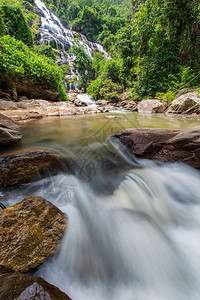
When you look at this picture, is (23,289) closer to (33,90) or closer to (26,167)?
(26,167)

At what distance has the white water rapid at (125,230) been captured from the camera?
935mm

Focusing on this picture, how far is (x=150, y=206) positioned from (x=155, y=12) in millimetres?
11818

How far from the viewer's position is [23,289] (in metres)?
0.58

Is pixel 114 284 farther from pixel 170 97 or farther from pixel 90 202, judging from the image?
pixel 170 97

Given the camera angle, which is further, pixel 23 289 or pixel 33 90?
pixel 33 90

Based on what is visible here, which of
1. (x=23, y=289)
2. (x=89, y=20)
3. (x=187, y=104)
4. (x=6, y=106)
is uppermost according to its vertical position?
(x=89, y=20)

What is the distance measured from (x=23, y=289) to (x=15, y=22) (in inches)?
852

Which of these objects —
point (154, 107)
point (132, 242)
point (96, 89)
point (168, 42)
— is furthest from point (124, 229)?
point (96, 89)

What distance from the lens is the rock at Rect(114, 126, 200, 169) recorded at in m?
1.95

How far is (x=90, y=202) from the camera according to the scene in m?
1.61

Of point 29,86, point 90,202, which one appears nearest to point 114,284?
point 90,202

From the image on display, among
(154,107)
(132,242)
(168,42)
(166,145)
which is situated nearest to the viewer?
(132,242)

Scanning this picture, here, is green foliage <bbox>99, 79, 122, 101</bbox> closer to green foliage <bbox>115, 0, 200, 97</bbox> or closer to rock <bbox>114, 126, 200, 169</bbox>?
green foliage <bbox>115, 0, 200, 97</bbox>

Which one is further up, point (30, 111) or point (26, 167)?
point (30, 111)
